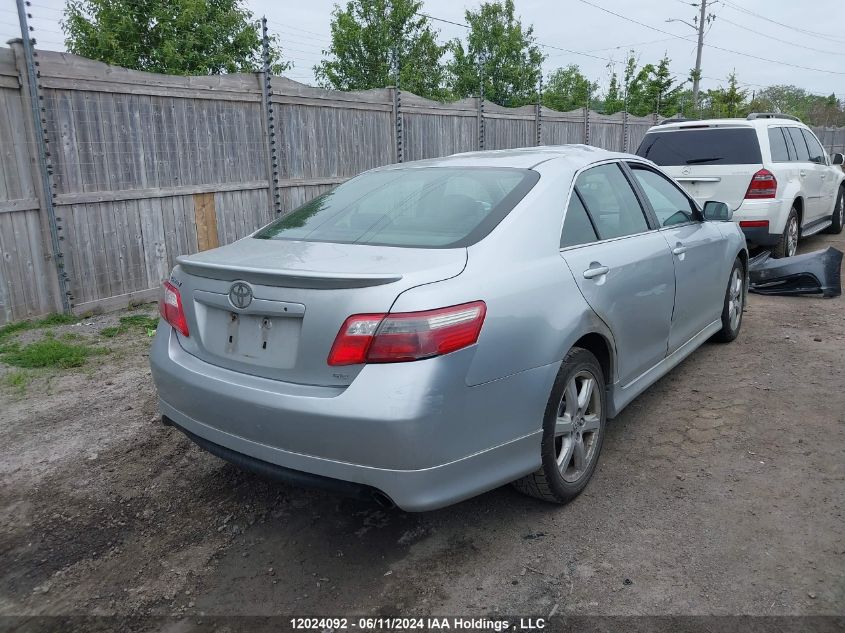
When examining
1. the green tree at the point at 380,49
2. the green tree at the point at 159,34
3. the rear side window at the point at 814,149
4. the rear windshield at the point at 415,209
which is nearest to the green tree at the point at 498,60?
the green tree at the point at 380,49

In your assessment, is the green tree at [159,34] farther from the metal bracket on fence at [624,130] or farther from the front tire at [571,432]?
the front tire at [571,432]

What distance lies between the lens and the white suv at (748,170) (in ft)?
26.1

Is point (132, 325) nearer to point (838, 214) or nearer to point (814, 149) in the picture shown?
point (814, 149)

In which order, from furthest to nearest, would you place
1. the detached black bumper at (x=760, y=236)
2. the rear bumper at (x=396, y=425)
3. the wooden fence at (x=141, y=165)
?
the detached black bumper at (x=760, y=236) → the wooden fence at (x=141, y=165) → the rear bumper at (x=396, y=425)

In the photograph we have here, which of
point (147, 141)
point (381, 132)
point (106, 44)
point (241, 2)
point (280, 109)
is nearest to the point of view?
point (147, 141)

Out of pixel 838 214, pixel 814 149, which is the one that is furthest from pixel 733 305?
pixel 838 214

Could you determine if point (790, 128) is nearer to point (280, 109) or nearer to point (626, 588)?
point (280, 109)

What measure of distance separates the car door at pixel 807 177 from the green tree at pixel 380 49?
15057 millimetres

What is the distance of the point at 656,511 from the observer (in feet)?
10.3

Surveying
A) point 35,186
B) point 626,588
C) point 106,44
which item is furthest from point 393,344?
point 106,44

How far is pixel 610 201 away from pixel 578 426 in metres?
1.32

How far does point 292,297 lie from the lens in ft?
8.42

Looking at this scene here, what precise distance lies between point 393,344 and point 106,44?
17129 mm

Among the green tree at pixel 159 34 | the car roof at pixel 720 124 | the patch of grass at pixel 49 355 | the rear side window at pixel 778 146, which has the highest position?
the green tree at pixel 159 34
